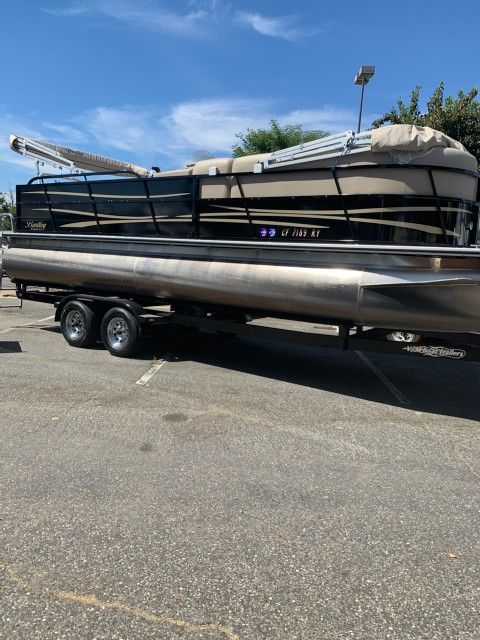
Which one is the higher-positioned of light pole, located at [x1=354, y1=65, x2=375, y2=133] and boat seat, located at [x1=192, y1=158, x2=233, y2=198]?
light pole, located at [x1=354, y1=65, x2=375, y2=133]

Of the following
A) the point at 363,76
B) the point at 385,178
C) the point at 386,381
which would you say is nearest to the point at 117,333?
the point at 386,381

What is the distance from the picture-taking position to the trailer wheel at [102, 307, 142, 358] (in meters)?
7.64

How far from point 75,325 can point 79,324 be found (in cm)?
11

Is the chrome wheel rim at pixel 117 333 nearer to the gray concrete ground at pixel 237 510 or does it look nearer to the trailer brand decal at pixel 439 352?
the gray concrete ground at pixel 237 510

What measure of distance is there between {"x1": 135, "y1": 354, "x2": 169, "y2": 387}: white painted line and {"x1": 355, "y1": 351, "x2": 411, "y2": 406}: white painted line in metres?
3.10

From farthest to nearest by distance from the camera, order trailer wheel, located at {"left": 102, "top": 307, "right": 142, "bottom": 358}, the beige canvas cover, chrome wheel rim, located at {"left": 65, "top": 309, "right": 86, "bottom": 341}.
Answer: chrome wheel rim, located at {"left": 65, "top": 309, "right": 86, "bottom": 341} < trailer wheel, located at {"left": 102, "top": 307, "right": 142, "bottom": 358} < the beige canvas cover

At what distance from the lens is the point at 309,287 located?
19.6ft

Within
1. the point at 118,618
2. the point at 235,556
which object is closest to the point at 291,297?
the point at 235,556

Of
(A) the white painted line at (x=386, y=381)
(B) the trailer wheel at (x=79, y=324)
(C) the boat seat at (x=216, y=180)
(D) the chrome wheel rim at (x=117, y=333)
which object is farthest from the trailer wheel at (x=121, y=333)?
(A) the white painted line at (x=386, y=381)

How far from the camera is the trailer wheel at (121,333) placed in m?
7.64

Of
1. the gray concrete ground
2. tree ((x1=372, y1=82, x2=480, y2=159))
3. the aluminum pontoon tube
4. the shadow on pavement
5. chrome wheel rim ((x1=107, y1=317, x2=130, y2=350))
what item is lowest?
the gray concrete ground

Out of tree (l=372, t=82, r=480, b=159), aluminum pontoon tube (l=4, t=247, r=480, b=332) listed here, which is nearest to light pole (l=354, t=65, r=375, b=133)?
tree (l=372, t=82, r=480, b=159)

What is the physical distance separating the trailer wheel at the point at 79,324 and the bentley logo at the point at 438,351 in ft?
16.5

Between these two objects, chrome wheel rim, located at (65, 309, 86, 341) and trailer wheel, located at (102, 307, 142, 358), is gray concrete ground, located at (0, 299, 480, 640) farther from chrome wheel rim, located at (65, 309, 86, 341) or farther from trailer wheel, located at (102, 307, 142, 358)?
chrome wheel rim, located at (65, 309, 86, 341)
